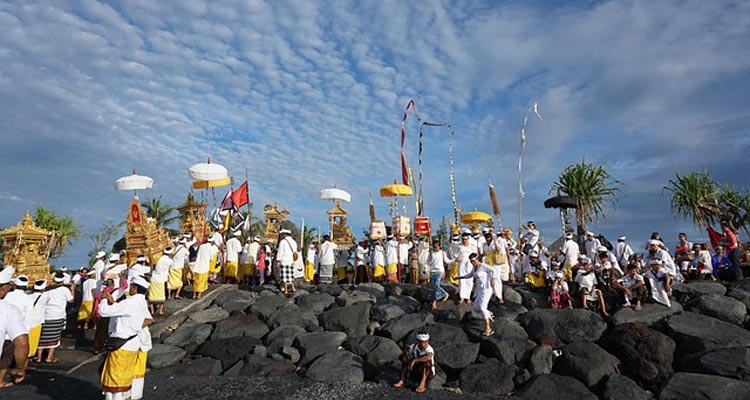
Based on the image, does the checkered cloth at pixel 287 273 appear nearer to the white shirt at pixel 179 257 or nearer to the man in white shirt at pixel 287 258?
the man in white shirt at pixel 287 258

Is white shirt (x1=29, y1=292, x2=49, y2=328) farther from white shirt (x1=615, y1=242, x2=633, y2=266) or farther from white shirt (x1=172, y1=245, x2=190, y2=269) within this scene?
white shirt (x1=615, y1=242, x2=633, y2=266)

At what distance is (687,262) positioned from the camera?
14.7m

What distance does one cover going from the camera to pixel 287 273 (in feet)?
48.9

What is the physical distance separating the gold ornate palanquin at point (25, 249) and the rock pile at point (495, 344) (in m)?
11.9

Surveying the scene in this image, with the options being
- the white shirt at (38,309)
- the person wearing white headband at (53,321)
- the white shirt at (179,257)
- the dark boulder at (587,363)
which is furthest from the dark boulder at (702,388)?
the person wearing white headband at (53,321)

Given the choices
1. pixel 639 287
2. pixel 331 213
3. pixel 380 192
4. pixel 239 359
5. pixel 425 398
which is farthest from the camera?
pixel 331 213

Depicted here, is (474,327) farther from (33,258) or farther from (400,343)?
(33,258)

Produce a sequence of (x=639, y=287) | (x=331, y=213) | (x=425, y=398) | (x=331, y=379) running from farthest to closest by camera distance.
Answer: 1. (x=331, y=213)
2. (x=639, y=287)
3. (x=331, y=379)
4. (x=425, y=398)

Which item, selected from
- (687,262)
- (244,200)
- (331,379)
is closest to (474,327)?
(331,379)

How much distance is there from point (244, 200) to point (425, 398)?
45.8ft

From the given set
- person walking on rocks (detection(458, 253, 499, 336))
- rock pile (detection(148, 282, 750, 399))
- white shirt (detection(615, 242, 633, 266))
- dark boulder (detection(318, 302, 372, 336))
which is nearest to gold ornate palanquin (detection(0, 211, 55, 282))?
rock pile (detection(148, 282, 750, 399))

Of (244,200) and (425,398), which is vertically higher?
(244,200)

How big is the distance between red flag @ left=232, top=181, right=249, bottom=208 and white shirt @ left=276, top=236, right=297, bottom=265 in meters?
6.26

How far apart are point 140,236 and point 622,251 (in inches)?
681
